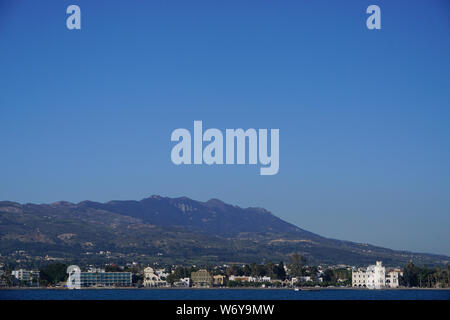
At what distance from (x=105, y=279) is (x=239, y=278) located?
21.7 metres

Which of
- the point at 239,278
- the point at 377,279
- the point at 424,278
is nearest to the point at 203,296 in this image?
the point at 239,278

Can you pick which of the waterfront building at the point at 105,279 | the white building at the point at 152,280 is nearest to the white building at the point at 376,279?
the white building at the point at 152,280

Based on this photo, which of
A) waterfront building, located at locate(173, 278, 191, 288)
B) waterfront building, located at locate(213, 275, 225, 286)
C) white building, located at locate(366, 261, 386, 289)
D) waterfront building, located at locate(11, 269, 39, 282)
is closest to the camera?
waterfront building, located at locate(11, 269, 39, 282)

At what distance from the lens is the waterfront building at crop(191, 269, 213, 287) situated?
122 metres

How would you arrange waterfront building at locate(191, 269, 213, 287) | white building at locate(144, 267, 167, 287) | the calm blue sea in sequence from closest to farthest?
the calm blue sea, white building at locate(144, 267, 167, 287), waterfront building at locate(191, 269, 213, 287)

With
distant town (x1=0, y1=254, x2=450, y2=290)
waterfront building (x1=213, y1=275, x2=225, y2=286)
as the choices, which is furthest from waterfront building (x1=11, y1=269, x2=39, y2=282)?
waterfront building (x1=213, y1=275, x2=225, y2=286)

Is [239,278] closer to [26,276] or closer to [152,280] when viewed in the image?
[152,280]

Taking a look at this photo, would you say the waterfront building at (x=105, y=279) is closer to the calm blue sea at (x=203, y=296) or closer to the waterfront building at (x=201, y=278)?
the calm blue sea at (x=203, y=296)

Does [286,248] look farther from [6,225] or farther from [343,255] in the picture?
[6,225]

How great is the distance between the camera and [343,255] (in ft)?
598

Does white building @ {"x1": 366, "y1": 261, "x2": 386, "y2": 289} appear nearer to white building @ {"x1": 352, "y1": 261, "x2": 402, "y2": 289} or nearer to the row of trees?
A: white building @ {"x1": 352, "y1": 261, "x2": 402, "y2": 289}

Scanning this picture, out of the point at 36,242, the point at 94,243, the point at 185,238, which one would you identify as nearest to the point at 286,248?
the point at 185,238

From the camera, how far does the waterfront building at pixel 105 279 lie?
392 feet
